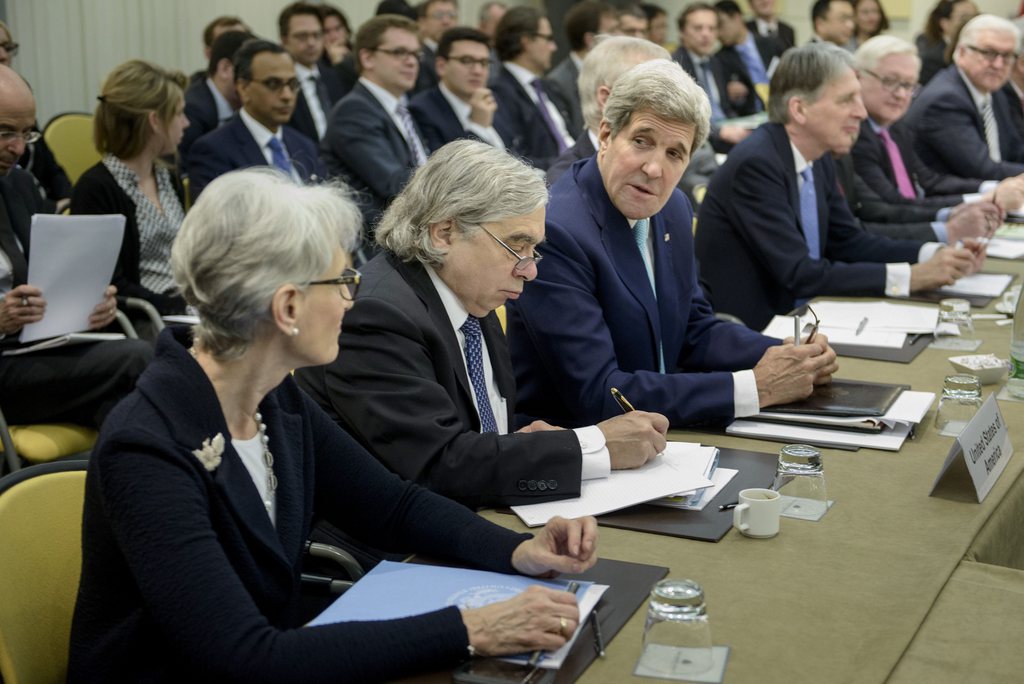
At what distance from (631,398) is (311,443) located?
87cm

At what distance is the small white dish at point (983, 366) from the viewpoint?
2.68 metres

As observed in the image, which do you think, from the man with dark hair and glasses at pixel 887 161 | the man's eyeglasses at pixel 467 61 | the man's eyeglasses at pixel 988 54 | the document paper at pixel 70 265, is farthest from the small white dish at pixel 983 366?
the man's eyeglasses at pixel 467 61

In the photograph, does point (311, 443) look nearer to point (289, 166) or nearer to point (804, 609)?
point (804, 609)

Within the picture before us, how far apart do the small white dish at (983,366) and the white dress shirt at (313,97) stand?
5.32 meters

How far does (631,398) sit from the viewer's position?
8.00 ft

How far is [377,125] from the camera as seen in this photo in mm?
5535

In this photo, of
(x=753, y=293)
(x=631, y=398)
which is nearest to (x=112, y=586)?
(x=631, y=398)

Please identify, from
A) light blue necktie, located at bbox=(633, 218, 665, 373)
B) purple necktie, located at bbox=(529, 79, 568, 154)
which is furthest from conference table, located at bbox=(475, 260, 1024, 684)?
purple necktie, located at bbox=(529, 79, 568, 154)

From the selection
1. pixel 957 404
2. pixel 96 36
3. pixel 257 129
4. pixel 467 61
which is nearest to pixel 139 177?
pixel 257 129

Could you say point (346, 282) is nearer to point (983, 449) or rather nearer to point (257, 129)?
point (983, 449)

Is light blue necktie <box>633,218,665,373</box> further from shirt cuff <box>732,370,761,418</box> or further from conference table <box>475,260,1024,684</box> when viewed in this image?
conference table <box>475,260,1024,684</box>

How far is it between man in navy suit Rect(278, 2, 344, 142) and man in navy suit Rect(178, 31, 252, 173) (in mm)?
751

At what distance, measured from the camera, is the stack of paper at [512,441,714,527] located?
1.92 metres

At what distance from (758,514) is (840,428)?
23.5 inches
